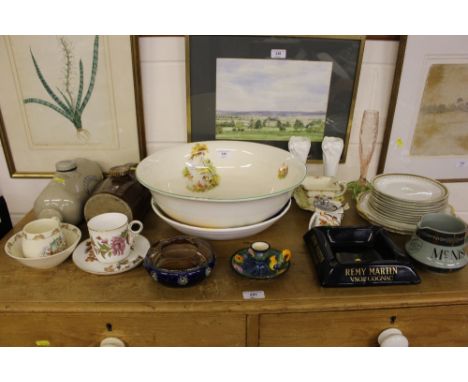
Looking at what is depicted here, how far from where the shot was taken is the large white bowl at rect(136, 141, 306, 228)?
849 mm

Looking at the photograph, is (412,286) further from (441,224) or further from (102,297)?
(102,297)

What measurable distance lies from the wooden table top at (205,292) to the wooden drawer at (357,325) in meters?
0.03

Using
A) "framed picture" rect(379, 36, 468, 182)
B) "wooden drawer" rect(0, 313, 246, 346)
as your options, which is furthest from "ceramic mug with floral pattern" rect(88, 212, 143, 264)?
"framed picture" rect(379, 36, 468, 182)

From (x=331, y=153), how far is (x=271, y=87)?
0.92ft

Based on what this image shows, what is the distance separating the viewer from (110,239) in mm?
813

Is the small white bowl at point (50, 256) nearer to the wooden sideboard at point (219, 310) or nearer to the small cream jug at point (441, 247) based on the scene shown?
the wooden sideboard at point (219, 310)

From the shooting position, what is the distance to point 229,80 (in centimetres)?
113

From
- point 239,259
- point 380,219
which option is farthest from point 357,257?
point 239,259

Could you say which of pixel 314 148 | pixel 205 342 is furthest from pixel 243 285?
pixel 314 148

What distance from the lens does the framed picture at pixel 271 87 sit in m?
1.09

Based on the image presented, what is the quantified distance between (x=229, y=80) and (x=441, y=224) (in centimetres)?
71

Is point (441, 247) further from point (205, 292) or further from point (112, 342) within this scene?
point (112, 342)

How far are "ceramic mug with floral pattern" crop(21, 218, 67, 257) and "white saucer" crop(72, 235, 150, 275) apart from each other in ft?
0.15
